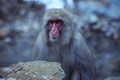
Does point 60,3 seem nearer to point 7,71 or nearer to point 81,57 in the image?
point 81,57

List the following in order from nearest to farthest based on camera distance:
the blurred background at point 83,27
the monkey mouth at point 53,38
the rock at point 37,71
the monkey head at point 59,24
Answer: the rock at point 37,71
the monkey mouth at point 53,38
the monkey head at point 59,24
the blurred background at point 83,27

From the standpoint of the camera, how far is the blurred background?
10352 millimetres

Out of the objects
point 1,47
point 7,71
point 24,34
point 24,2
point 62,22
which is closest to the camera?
point 7,71

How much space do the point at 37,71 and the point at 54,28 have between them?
3.79 ft

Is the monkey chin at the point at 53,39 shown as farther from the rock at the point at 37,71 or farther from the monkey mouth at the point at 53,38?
the rock at the point at 37,71

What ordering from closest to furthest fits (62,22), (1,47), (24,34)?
(62,22) → (1,47) → (24,34)

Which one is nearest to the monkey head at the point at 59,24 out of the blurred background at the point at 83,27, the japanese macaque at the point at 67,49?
the japanese macaque at the point at 67,49

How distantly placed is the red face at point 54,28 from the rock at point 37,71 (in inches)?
33.4

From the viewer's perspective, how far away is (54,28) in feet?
19.1

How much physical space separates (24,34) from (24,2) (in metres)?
2.06

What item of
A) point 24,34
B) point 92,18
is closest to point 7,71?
point 24,34

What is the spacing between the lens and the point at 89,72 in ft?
19.9

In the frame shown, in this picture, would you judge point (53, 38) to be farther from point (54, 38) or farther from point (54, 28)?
point (54, 28)

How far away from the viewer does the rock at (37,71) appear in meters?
4.66
